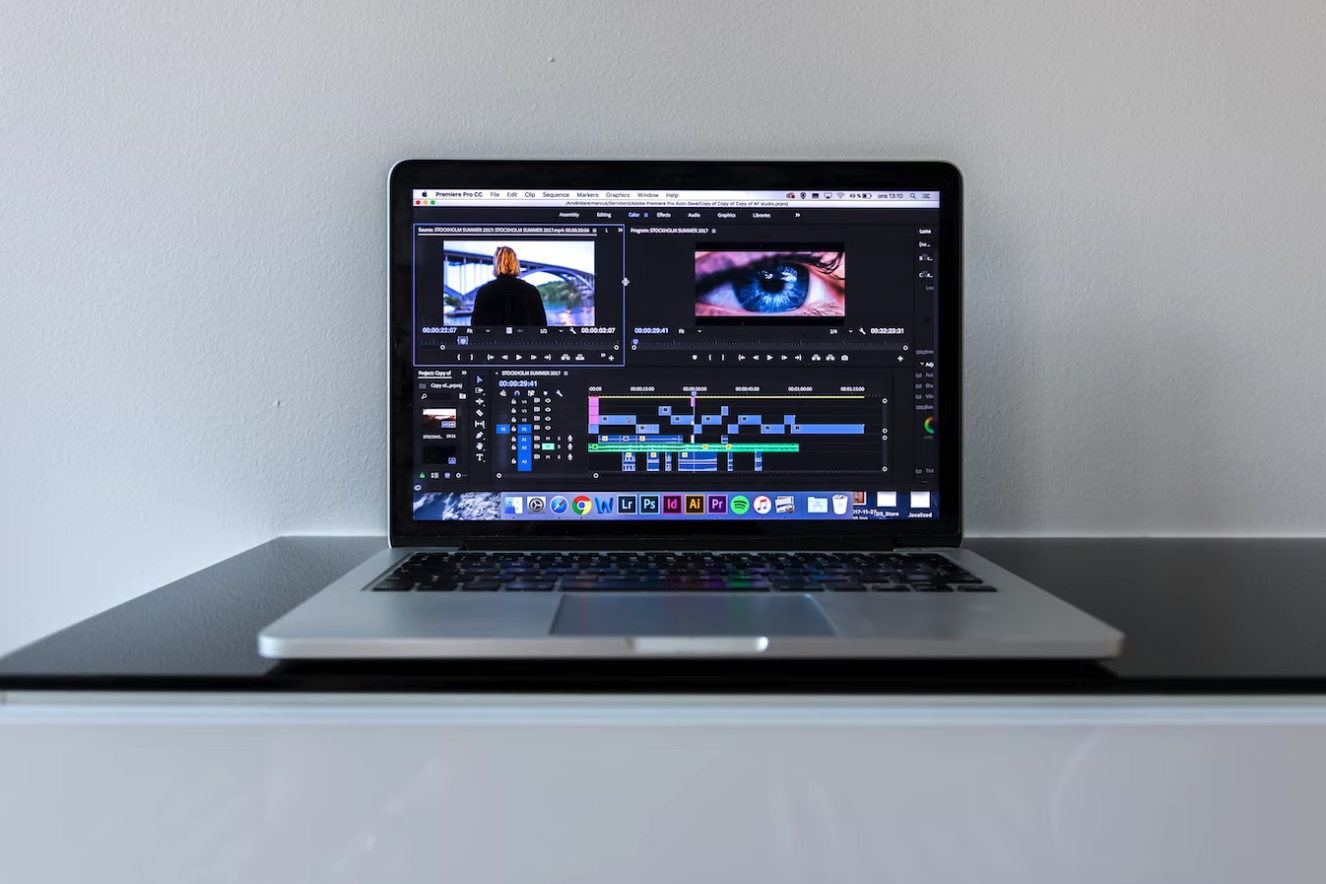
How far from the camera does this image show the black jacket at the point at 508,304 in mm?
820

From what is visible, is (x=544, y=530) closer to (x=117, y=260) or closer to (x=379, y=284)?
(x=379, y=284)

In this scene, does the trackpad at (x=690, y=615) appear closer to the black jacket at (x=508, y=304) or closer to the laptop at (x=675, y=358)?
the laptop at (x=675, y=358)

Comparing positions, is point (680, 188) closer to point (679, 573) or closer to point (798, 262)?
point (798, 262)

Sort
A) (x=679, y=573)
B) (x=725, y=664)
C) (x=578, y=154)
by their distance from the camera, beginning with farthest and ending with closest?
(x=578, y=154) → (x=679, y=573) → (x=725, y=664)

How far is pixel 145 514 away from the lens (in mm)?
978

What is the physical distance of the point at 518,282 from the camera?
2.70 ft

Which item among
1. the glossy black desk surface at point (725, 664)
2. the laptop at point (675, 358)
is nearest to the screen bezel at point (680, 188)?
the laptop at point (675, 358)

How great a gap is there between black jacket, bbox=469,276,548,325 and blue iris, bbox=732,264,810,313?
7.4 inches

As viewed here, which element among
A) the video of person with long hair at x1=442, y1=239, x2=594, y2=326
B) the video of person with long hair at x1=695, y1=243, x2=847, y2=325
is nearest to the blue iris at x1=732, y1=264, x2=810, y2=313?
the video of person with long hair at x1=695, y1=243, x2=847, y2=325

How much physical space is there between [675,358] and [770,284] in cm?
11

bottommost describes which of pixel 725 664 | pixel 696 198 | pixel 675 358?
pixel 725 664

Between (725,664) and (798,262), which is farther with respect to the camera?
(798,262)

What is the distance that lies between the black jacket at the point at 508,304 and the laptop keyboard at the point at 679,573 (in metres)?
0.22

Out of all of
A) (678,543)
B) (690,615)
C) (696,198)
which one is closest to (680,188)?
(696,198)
